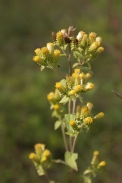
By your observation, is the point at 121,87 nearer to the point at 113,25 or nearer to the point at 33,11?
the point at 113,25

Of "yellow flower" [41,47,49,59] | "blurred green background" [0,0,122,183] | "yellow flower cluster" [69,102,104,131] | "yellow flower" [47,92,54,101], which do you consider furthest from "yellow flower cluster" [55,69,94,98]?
"blurred green background" [0,0,122,183]

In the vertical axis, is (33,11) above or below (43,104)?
above

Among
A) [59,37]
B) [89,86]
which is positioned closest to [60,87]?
[89,86]

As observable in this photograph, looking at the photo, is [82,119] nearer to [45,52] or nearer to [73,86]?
[73,86]

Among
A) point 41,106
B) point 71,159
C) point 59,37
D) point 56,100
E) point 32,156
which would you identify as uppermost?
point 41,106

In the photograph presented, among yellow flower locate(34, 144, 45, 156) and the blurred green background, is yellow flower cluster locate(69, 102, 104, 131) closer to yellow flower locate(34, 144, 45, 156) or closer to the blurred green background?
yellow flower locate(34, 144, 45, 156)

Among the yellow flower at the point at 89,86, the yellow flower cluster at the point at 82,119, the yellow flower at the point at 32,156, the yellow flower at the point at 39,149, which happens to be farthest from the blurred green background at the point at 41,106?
the yellow flower at the point at 89,86

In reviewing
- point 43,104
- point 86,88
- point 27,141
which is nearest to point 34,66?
point 43,104

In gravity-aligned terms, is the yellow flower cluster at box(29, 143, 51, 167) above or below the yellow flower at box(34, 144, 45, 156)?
below
